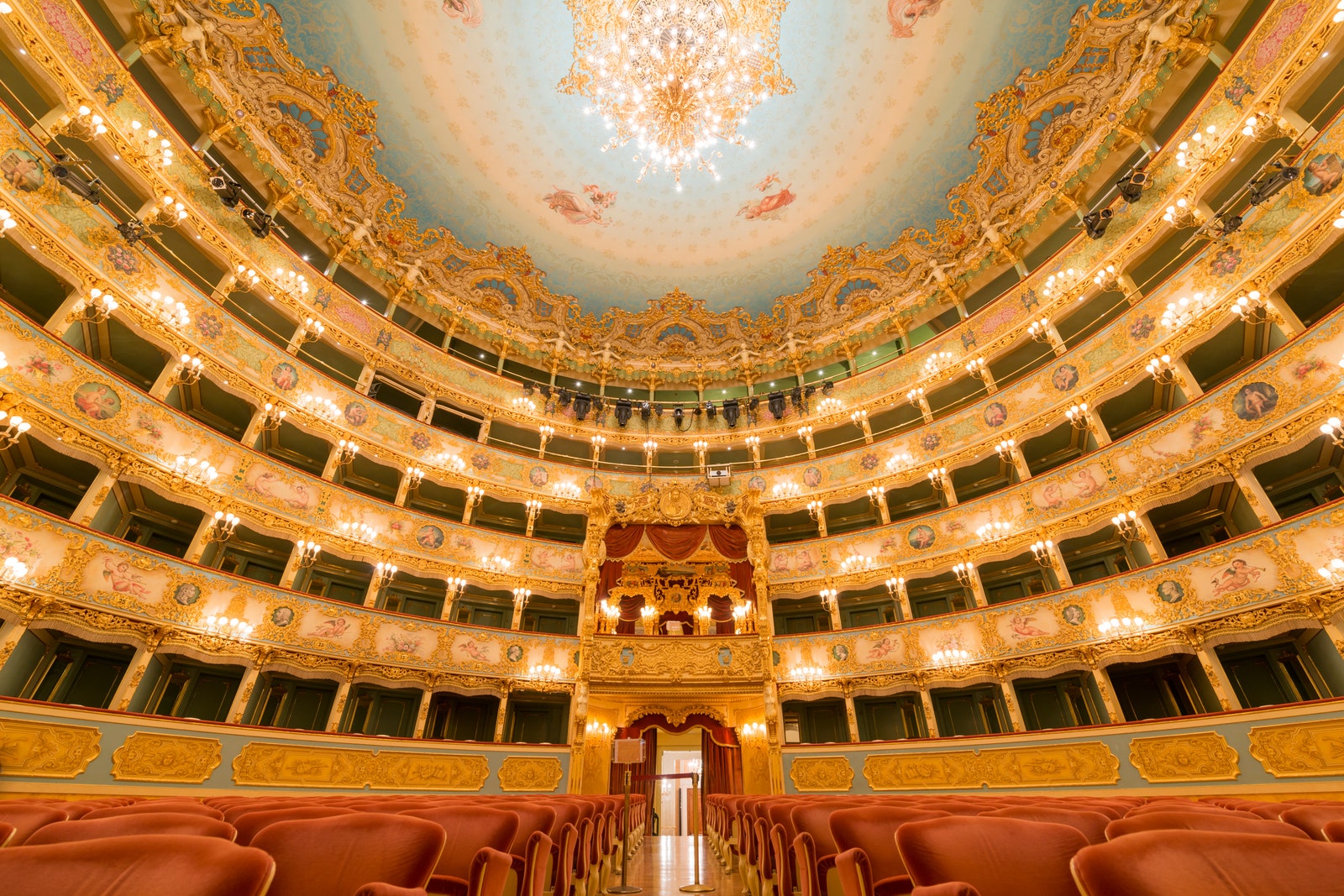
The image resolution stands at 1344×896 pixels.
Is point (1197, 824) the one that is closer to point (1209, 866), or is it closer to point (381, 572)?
point (1209, 866)

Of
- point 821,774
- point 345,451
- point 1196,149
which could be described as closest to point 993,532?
point 821,774

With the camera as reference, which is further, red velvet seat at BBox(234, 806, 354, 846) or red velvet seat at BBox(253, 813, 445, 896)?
red velvet seat at BBox(234, 806, 354, 846)

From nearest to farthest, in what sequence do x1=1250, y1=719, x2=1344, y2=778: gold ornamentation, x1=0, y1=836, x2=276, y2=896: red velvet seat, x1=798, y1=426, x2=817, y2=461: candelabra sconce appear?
x1=0, y1=836, x2=276, y2=896: red velvet seat < x1=1250, y1=719, x2=1344, y2=778: gold ornamentation < x1=798, y1=426, x2=817, y2=461: candelabra sconce

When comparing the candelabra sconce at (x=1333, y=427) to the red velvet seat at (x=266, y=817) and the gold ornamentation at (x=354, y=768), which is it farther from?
the gold ornamentation at (x=354, y=768)

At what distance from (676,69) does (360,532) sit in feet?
54.0

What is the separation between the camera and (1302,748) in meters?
8.48

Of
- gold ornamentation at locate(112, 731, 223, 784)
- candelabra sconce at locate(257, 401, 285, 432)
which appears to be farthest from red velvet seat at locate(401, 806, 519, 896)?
candelabra sconce at locate(257, 401, 285, 432)

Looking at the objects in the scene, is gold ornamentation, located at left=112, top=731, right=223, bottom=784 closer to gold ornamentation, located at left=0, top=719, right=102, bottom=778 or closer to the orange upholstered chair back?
gold ornamentation, located at left=0, top=719, right=102, bottom=778

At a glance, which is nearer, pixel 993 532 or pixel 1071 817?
pixel 1071 817

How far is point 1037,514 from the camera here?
45.4 feet

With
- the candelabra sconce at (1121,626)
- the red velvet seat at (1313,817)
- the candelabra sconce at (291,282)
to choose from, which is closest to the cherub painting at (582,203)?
the candelabra sconce at (291,282)

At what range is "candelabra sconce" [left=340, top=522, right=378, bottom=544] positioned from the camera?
14.3m

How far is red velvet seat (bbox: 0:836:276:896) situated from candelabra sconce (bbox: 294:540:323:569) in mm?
13883

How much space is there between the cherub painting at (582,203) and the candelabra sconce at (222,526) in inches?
527
